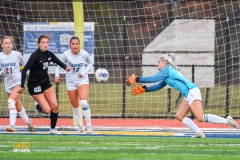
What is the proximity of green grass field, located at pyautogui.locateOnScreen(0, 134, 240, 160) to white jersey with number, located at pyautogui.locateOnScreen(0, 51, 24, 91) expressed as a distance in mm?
1878

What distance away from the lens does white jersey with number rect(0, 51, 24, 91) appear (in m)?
14.4

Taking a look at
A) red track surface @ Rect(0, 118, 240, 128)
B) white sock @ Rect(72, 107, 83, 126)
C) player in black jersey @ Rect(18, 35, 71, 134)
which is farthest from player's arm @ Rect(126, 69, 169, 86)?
red track surface @ Rect(0, 118, 240, 128)

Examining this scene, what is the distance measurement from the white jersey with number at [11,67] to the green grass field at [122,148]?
188 cm

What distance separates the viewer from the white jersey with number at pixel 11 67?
569 inches

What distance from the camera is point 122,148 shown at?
34.6 feet

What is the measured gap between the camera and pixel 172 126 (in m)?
17.2

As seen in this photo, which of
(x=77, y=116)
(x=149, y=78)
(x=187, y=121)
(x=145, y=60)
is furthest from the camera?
(x=145, y=60)

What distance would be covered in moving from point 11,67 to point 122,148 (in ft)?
15.1

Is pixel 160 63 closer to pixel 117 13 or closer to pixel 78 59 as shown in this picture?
pixel 78 59

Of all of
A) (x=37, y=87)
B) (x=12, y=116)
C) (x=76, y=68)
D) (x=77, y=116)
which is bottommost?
(x=77, y=116)

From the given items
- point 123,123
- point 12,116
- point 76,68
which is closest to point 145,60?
point 123,123

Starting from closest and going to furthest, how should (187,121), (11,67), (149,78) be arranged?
(149,78), (187,121), (11,67)

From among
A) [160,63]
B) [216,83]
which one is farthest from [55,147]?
[216,83]

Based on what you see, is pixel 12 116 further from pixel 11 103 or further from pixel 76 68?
pixel 76 68
